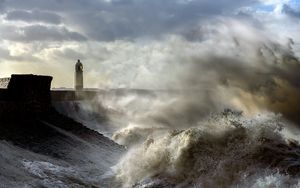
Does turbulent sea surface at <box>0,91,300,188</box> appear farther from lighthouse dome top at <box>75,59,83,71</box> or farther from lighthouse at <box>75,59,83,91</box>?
lighthouse dome top at <box>75,59,83,71</box>

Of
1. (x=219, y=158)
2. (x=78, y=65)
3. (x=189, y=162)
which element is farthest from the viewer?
(x=78, y=65)

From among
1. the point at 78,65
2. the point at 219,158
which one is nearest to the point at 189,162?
the point at 219,158

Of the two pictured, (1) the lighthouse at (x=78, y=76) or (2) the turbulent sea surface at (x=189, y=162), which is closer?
(2) the turbulent sea surface at (x=189, y=162)

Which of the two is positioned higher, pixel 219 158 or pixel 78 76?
pixel 78 76

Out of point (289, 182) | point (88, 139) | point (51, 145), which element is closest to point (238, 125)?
point (289, 182)

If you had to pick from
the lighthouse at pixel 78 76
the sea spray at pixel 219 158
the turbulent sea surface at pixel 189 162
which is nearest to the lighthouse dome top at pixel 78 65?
the lighthouse at pixel 78 76

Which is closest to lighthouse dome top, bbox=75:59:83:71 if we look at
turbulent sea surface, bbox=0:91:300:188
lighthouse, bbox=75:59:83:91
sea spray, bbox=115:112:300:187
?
lighthouse, bbox=75:59:83:91

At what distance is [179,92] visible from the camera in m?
33.0

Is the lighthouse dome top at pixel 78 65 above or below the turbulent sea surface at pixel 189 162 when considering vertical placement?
above

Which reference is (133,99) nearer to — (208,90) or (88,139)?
(208,90)

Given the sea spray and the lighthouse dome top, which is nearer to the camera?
the sea spray

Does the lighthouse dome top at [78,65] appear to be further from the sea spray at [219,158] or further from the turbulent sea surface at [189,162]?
Answer: the sea spray at [219,158]

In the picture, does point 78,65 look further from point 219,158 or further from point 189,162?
point 219,158

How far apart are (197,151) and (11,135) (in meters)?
5.12
